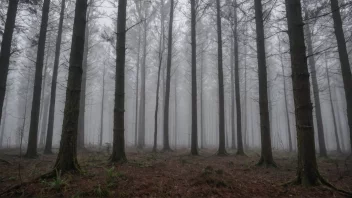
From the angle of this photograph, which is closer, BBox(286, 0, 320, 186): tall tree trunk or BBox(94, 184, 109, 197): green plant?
BBox(94, 184, 109, 197): green plant

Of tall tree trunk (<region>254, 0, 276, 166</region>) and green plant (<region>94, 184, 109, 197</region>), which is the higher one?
tall tree trunk (<region>254, 0, 276, 166</region>)

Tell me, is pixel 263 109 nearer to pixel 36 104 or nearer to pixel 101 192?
pixel 101 192

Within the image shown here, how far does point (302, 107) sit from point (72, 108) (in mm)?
5599

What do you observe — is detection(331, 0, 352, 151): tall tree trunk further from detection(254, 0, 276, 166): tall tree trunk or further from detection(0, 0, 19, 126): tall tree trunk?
detection(0, 0, 19, 126): tall tree trunk

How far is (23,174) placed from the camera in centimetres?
520

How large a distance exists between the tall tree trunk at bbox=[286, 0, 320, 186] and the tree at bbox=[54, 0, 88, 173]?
534 centimetres

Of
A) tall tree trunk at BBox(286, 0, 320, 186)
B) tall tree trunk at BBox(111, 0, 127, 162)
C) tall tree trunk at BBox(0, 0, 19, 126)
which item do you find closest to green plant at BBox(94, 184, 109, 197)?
tall tree trunk at BBox(111, 0, 127, 162)

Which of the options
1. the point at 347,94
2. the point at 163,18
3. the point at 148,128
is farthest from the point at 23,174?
the point at 148,128

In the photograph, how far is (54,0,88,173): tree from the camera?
4840mm

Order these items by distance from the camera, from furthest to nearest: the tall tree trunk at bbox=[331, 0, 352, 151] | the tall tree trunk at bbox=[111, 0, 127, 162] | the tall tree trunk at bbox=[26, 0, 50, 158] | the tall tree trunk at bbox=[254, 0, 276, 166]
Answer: the tall tree trunk at bbox=[26, 0, 50, 158] → the tall tree trunk at bbox=[331, 0, 352, 151] → the tall tree trunk at bbox=[254, 0, 276, 166] → the tall tree trunk at bbox=[111, 0, 127, 162]

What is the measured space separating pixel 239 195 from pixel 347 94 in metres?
7.84

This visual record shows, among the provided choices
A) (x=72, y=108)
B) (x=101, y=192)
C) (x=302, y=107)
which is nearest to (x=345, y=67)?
(x=302, y=107)

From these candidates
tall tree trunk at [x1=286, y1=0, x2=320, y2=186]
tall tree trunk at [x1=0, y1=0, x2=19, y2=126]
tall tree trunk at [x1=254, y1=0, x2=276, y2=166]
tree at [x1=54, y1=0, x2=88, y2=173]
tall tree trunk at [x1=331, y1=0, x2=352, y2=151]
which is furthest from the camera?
tall tree trunk at [x1=331, y1=0, x2=352, y2=151]

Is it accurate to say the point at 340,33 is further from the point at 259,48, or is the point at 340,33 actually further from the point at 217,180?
the point at 217,180
